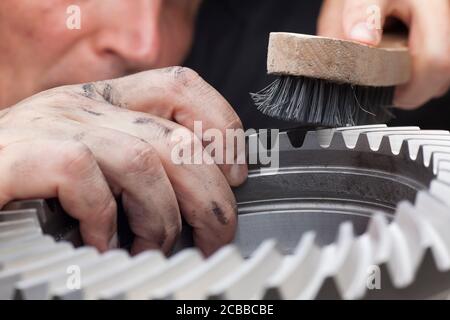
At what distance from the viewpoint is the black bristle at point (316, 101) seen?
2.36 ft

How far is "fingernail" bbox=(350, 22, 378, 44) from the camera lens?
793mm

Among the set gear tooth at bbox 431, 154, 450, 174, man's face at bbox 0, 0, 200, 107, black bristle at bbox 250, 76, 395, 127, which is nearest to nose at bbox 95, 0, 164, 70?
man's face at bbox 0, 0, 200, 107

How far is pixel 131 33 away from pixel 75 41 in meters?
0.09

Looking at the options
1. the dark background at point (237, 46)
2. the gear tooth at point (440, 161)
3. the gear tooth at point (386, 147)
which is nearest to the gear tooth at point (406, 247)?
the gear tooth at point (440, 161)

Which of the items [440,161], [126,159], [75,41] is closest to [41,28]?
[75,41]

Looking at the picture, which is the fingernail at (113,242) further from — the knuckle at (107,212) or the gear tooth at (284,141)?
the gear tooth at (284,141)

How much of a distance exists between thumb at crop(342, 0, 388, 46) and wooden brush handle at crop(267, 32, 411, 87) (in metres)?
0.08

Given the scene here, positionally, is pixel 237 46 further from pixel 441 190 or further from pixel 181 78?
pixel 441 190

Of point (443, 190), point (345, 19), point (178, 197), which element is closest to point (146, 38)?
point (345, 19)

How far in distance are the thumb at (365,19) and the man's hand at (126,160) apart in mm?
241

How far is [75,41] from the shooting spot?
0.98 m

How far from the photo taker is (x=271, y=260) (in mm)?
355
